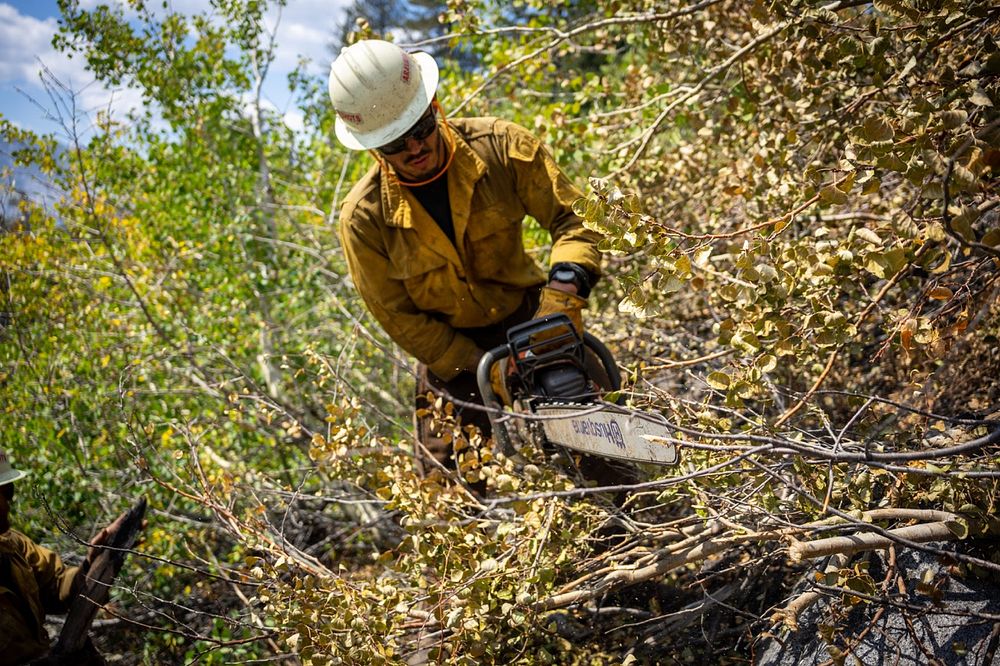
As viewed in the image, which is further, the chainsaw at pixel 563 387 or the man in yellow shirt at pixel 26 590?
the man in yellow shirt at pixel 26 590

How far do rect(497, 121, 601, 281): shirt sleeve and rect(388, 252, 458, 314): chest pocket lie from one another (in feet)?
1.51

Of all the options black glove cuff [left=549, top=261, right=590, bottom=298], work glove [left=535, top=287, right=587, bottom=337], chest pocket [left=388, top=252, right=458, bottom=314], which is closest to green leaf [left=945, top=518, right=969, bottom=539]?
work glove [left=535, top=287, right=587, bottom=337]

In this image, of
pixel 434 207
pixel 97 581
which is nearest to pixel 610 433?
pixel 434 207

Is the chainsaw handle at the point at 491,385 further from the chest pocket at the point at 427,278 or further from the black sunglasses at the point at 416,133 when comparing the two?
the black sunglasses at the point at 416,133

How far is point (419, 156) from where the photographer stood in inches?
114

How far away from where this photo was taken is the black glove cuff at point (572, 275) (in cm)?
269

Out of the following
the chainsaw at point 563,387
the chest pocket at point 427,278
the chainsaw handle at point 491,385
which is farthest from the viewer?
the chest pocket at point 427,278

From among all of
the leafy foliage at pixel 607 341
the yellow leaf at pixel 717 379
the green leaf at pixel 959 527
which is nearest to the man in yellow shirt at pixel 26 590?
the leafy foliage at pixel 607 341

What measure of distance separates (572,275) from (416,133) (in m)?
0.84

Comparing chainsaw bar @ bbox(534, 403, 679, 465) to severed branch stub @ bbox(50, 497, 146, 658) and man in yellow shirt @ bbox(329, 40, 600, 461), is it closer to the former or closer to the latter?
man in yellow shirt @ bbox(329, 40, 600, 461)

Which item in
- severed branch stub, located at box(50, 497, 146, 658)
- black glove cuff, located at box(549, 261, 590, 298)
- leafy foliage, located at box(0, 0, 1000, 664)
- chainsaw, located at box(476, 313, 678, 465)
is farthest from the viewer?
severed branch stub, located at box(50, 497, 146, 658)

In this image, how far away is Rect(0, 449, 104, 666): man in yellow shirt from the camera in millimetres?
3137

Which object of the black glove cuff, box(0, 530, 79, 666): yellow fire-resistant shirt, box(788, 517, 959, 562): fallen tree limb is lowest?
box(788, 517, 959, 562): fallen tree limb

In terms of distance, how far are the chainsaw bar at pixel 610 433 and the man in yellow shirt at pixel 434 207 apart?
0.60 meters
